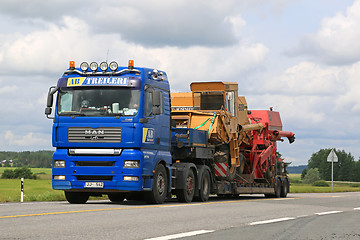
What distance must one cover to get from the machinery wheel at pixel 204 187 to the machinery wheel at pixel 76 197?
12.5ft

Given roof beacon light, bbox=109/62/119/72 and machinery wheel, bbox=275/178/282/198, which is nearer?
roof beacon light, bbox=109/62/119/72

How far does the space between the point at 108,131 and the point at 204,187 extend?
5.24 m

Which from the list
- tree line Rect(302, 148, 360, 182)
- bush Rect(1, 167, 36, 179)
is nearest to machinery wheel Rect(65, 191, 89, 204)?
bush Rect(1, 167, 36, 179)

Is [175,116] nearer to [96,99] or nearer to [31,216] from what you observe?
[96,99]

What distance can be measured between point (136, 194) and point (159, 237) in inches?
382

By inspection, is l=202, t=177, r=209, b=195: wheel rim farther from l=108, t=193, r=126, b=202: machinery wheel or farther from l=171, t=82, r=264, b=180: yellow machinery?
l=108, t=193, r=126, b=202: machinery wheel

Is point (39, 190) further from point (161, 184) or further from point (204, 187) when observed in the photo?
point (161, 184)

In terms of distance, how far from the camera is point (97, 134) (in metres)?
17.0

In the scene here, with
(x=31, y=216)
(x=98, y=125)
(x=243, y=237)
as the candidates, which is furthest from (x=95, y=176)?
(x=243, y=237)

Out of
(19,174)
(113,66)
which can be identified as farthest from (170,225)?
(19,174)

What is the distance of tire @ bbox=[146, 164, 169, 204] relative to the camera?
17859 mm

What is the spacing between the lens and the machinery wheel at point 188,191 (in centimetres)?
1947

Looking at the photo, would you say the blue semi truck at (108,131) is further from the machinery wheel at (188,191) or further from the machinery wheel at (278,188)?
the machinery wheel at (278,188)

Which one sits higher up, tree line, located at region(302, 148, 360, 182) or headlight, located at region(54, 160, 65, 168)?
tree line, located at region(302, 148, 360, 182)
